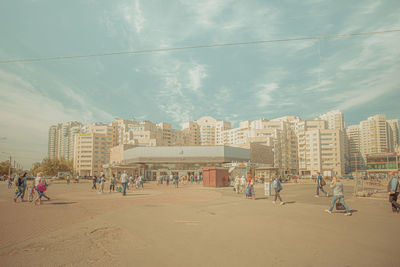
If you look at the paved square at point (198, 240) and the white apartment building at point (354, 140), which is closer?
the paved square at point (198, 240)

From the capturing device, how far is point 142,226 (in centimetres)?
777

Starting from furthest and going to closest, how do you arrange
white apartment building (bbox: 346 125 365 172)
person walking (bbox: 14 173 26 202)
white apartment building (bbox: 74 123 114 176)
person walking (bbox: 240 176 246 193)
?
white apartment building (bbox: 346 125 365 172)
white apartment building (bbox: 74 123 114 176)
person walking (bbox: 240 176 246 193)
person walking (bbox: 14 173 26 202)

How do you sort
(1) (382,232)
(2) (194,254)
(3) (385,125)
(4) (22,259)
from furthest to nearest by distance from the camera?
(3) (385,125) < (1) (382,232) < (2) (194,254) < (4) (22,259)

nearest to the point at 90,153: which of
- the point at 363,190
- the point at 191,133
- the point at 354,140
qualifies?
the point at 191,133

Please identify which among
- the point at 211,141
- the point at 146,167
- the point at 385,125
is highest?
the point at 385,125

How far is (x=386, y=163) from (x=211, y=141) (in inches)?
4748

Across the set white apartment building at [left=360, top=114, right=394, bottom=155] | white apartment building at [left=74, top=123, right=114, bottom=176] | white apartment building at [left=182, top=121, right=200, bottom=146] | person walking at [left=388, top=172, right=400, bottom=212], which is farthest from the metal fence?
white apartment building at [left=360, top=114, right=394, bottom=155]

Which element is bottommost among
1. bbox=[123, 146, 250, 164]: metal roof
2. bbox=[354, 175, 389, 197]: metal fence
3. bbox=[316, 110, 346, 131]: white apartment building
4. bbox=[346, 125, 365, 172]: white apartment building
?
bbox=[354, 175, 389, 197]: metal fence

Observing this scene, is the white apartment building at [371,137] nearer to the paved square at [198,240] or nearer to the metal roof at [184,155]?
the metal roof at [184,155]

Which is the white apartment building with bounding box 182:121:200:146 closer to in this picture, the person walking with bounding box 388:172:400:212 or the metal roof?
the metal roof

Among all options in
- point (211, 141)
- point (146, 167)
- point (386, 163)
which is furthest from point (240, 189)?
point (211, 141)

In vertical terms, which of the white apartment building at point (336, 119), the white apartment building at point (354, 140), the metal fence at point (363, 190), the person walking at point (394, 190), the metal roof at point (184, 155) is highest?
the white apartment building at point (336, 119)

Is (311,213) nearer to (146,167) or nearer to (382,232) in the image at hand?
(382,232)

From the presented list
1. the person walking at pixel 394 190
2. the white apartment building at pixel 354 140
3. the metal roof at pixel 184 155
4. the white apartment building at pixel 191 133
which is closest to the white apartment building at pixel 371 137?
the white apartment building at pixel 354 140
